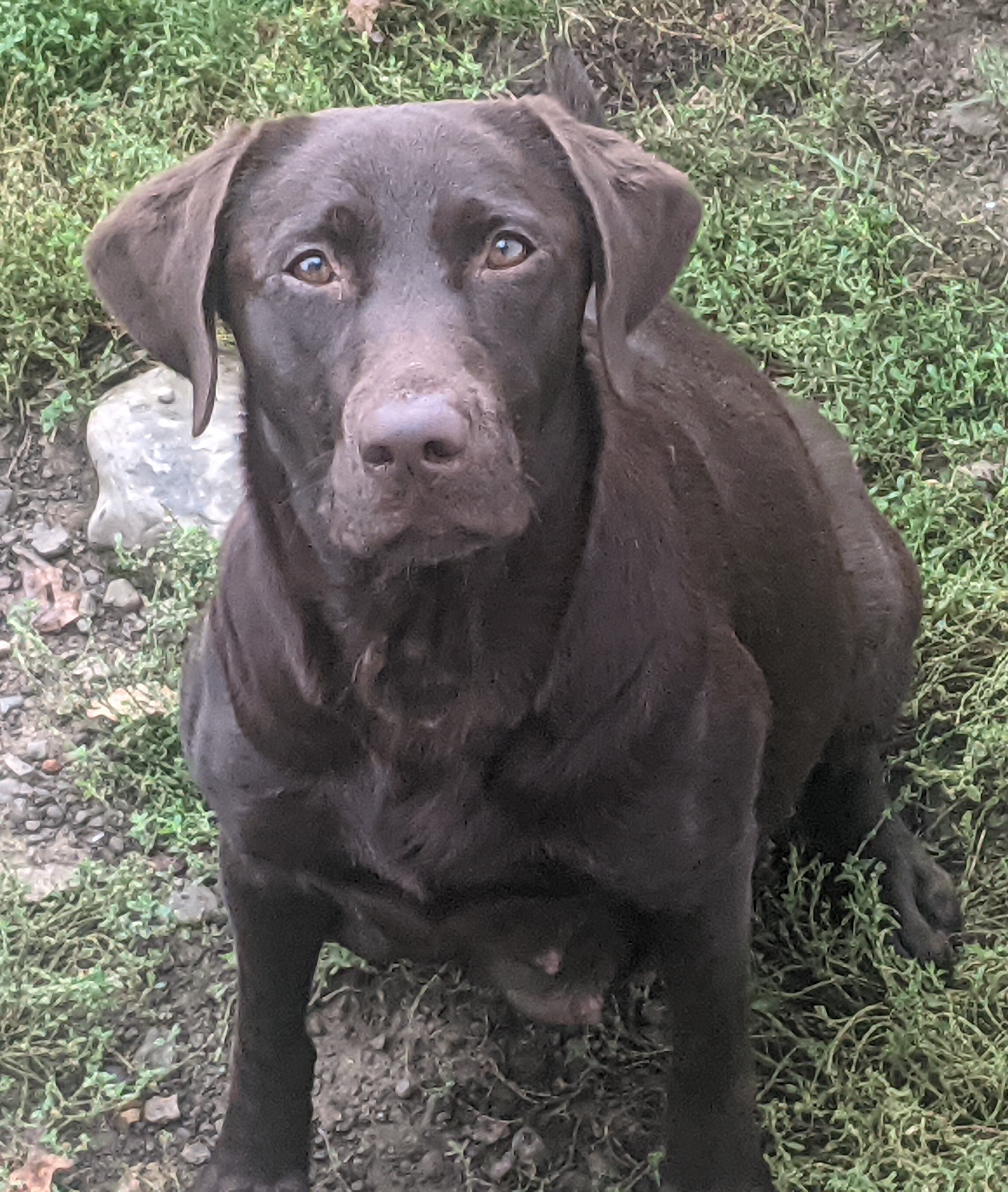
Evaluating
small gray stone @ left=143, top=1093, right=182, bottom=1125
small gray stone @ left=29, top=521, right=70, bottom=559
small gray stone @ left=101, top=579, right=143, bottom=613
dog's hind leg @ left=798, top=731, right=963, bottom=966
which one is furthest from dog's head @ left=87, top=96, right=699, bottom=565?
small gray stone @ left=29, top=521, right=70, bottom=559

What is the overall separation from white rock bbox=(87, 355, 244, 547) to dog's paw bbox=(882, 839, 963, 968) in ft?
5.26

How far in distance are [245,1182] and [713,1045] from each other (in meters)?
0.82

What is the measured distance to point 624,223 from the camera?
2.08 meters

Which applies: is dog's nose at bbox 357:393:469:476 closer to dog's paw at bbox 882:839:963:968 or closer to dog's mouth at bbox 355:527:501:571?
dog's mouth at bbox 355:527:501:571

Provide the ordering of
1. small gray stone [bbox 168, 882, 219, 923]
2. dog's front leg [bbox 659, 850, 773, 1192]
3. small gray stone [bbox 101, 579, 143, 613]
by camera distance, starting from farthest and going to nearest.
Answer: small gray stone [bbox 101, 579, 143, 613], small gray stone [bbox 168, 882, 219, 923], dog's front leg [bbox 659, 850, 773, 1192]

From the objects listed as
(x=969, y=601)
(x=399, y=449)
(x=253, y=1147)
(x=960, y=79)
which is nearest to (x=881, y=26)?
(x=960, y=79)

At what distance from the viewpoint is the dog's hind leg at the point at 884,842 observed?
3002mm

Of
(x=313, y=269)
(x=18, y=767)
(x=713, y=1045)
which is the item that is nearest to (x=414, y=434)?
(x=313, y=269)

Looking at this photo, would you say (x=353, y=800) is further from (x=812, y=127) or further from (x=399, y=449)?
(x=812, y=127)

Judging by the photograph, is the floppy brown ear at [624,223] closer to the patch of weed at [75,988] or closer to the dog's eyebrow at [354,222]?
the dog's eyebrow at [354,222]

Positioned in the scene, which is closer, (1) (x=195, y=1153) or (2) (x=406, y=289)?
(2) (x=406, y=289)

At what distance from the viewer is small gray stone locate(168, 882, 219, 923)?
3070 mm

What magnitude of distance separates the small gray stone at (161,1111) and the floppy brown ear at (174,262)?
133 cm

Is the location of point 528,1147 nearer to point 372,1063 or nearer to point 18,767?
point 372,1063
